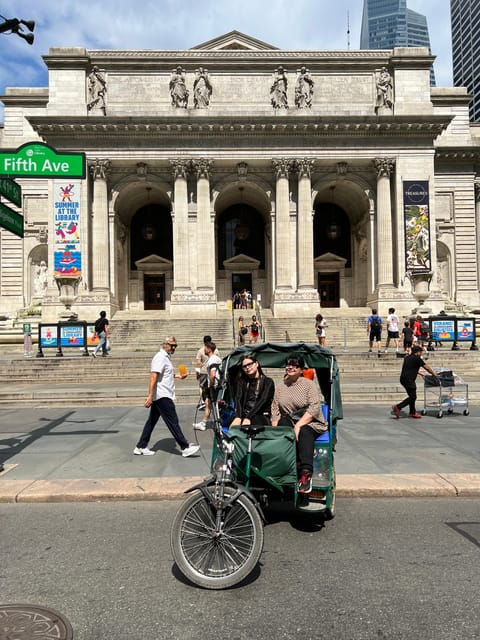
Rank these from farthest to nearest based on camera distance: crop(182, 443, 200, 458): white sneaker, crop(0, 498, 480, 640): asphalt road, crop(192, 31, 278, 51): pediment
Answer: crop(192, 31, 278, 51): pediment → crop(182, 443, 200, 458): white sneaker → crop(0, 498, 480, 640): asphalt road

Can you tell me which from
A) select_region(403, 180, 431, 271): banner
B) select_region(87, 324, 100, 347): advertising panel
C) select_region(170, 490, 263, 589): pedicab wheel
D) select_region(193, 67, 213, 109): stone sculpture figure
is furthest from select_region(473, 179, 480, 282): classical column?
select_region(170, 490, 263, 589): pedicab wheel

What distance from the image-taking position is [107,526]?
183 inches

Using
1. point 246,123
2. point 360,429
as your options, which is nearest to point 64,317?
point 246,123

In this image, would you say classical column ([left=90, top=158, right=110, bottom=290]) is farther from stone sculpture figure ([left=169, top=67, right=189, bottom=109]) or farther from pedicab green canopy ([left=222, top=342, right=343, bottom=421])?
pedicab green canopy ([left=222, top=342, right=343, bottom=421])

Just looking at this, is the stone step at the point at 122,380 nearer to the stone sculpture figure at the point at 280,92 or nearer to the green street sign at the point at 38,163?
the green street sign at the point at 38,163

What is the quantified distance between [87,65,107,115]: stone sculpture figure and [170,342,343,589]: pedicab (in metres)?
32.1

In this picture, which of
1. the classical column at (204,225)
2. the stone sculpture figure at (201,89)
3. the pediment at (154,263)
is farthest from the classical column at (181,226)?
the pediment at (154,263)

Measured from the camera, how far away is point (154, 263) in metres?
37.1

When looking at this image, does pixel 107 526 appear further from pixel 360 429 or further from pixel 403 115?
pixel 403 115

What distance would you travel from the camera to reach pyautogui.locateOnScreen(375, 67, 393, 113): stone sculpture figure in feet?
106

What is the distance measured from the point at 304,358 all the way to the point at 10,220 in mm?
4893

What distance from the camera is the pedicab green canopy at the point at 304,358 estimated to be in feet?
16.7

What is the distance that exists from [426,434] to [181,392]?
6683 mm

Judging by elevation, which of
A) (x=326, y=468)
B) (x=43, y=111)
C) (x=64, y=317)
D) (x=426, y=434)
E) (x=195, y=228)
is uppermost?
(x=43, y=111)
